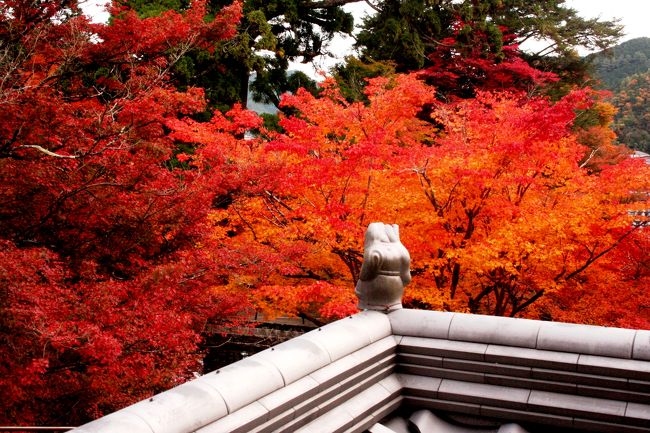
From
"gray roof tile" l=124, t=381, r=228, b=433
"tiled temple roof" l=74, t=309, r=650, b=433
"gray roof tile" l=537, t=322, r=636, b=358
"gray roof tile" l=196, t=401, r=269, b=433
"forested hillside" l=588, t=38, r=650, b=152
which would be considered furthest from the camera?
"forested hillside" l=588, t=38, r=650, b=152

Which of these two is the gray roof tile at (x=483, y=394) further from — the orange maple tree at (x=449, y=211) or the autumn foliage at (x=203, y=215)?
the orange maple tree at (x=449, y=211)

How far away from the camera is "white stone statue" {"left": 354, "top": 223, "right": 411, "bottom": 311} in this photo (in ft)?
21.4

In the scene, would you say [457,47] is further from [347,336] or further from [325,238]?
A: [347,336]

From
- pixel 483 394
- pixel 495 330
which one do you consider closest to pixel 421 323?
pixel 495 330

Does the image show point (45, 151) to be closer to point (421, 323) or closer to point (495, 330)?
point (421, 323)

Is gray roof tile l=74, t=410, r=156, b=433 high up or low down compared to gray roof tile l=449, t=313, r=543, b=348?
up

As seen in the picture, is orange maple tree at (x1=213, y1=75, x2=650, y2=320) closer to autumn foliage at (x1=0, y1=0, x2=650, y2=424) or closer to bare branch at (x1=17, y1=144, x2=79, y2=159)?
autumn foliage at (x1=0, y1=0, x2=650, y2=424)

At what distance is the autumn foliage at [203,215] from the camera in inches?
379

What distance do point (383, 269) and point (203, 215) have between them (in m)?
6.00

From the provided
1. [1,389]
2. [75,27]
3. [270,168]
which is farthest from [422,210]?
[1,389]

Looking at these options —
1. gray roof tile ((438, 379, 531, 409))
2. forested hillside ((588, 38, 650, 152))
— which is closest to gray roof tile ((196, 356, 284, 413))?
gray roof tile ((438, 379, 531, 409))

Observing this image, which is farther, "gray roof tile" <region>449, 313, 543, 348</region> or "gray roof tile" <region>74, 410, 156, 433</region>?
"gray roof tile" <region>449, 313, 543, 348</region>

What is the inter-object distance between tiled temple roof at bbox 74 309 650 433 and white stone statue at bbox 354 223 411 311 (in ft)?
0.70

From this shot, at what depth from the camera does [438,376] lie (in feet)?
19.9
